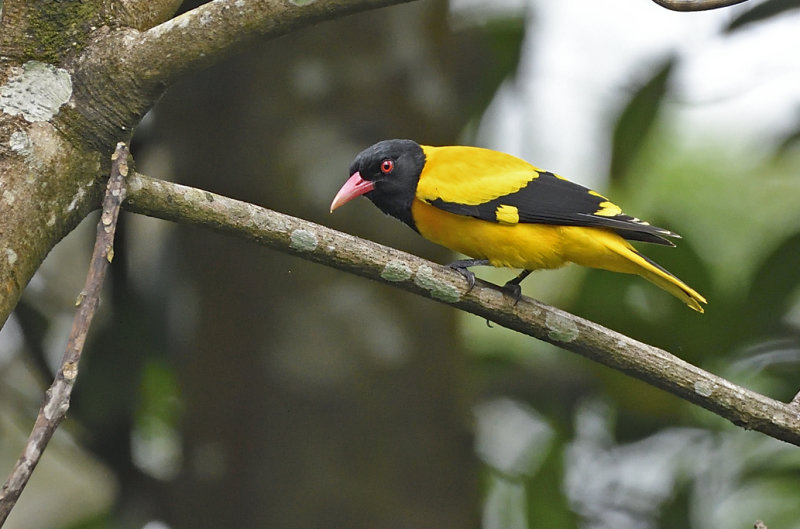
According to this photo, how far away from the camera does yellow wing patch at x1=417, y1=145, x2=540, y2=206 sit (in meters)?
3.01

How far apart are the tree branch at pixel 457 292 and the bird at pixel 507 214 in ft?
1.78

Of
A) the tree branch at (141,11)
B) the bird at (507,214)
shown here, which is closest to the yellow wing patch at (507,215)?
the bird at (507,214)

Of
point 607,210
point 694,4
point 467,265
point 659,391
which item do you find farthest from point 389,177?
point 659,391

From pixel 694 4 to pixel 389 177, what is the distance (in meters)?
1.53

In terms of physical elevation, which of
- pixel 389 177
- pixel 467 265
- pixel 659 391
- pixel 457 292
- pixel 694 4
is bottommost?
pixel 659 391

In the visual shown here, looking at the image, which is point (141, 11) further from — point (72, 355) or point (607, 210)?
point (607, 210)

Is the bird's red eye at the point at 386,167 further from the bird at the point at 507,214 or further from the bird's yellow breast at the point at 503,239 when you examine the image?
the bird's yellow breast at the point at 503,239

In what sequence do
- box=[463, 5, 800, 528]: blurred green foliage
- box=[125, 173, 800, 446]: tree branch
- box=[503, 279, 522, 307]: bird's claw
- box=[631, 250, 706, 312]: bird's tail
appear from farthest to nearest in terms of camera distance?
box=[463, 5, 800, 528]: blurred green foliage
box=[631, 250, 706, 312]: bird's tail
box=[503, 279, 522, 307]: bird's claw
box=[125, 173, 800, 446]: tree branch

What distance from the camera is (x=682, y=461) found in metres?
4.17

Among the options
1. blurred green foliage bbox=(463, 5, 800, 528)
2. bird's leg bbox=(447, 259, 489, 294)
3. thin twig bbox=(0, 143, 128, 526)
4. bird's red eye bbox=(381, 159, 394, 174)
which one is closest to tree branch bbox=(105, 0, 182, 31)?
thin twig bbox=(0, 143, 128, 526)

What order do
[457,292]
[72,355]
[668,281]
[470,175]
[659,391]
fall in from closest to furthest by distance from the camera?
[72,355]
[457,292]
[668,281]
[470,175]
[659,391]

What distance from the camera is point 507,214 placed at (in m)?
2.97

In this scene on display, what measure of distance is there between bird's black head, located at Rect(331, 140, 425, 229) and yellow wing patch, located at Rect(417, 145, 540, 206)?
0.17ft

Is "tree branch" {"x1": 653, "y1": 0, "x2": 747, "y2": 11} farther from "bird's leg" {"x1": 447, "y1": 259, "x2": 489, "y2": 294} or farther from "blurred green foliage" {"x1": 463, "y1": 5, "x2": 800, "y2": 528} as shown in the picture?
"blurred green foliage" {"x1": 463, "y1": 5, "x2": 800, "y2": 528}
